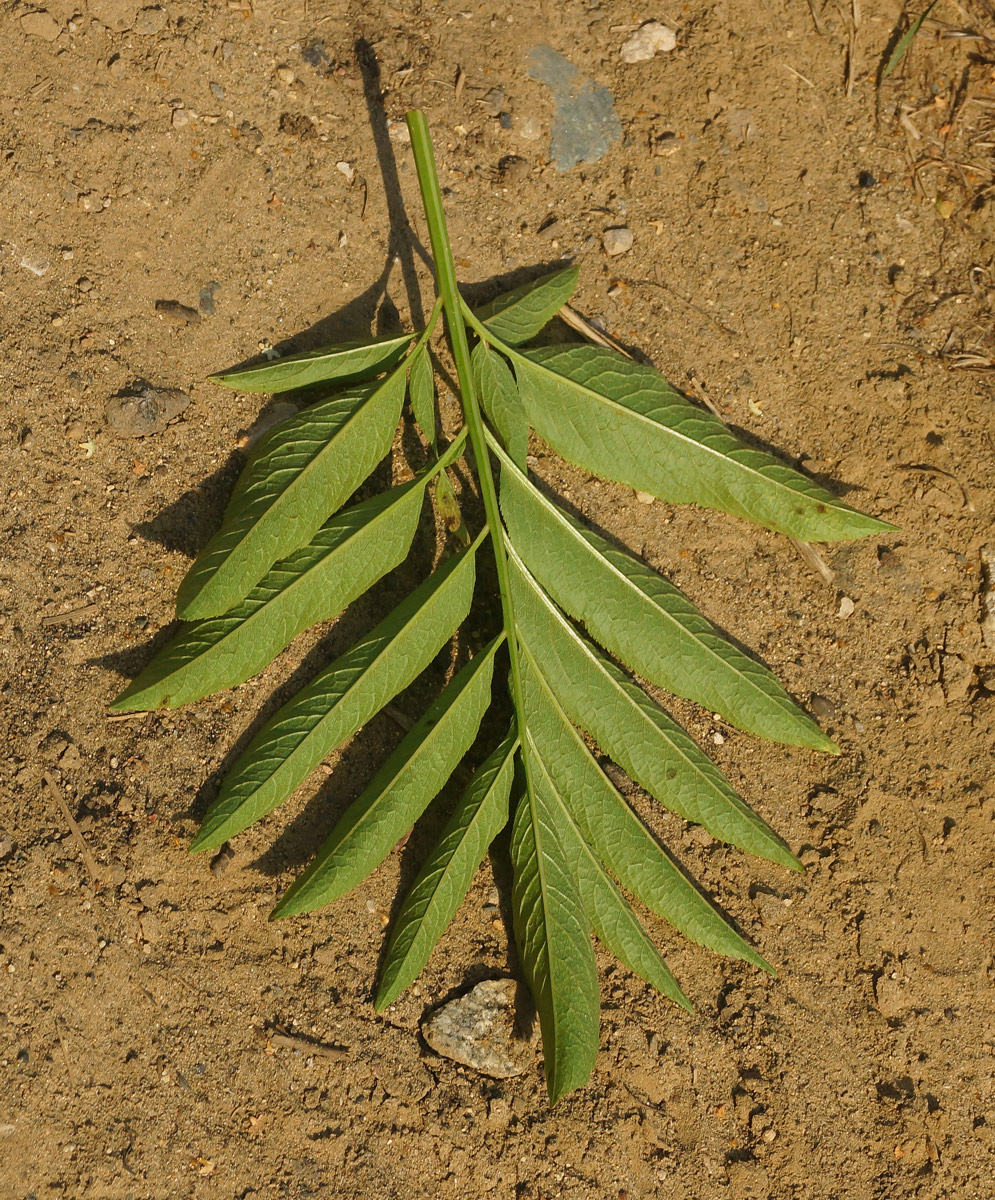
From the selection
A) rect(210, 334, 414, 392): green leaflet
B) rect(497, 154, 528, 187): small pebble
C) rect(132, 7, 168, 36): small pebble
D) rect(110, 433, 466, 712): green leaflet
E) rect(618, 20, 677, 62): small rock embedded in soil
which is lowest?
rect(110, 433, 466, 712): green leaflet

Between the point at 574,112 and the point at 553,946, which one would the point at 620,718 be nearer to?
the point at 553,946

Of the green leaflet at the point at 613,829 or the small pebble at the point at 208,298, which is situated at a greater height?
the small pebble at the point at 208,298

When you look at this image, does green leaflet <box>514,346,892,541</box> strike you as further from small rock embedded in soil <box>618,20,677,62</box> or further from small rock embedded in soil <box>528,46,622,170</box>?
small rock embedded in soil <box>618,20,677,62</box>

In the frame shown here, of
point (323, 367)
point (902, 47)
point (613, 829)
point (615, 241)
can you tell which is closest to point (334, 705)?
point (613, 829)

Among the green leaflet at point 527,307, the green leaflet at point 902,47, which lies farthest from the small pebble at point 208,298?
the green leaflet at point 902,47

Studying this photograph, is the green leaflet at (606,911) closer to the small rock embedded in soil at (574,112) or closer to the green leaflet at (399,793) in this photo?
the green leaflet at (399,793)

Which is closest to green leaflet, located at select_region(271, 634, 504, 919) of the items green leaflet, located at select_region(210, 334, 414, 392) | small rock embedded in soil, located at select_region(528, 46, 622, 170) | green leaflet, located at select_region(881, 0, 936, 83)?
green leaflet, located at select_region(210, 334, 414, 392)
